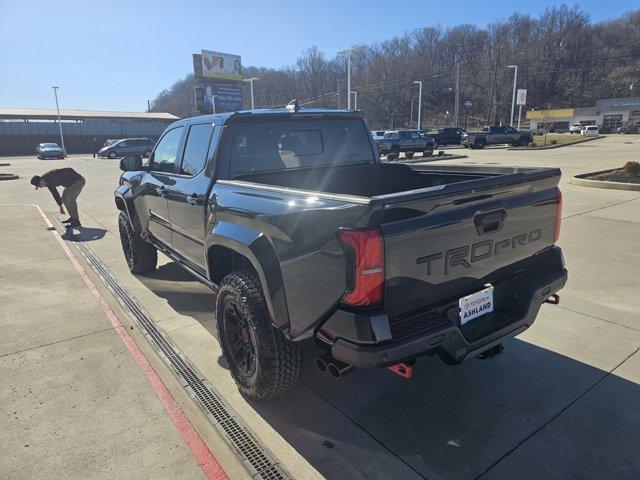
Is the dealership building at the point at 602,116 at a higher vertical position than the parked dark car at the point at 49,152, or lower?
higher

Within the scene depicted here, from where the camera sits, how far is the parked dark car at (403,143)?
95.9 ft

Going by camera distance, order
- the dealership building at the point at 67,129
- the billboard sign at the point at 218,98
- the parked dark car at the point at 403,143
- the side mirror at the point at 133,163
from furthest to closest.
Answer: the dealership building at the point at 67,129, the billboard sign at the point at 218,98, the parked dark car at the point at 403,143, the side mirror at the point at 133,163

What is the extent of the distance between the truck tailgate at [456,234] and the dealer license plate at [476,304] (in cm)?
4

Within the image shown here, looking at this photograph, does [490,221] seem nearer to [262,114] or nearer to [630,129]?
[262,114]

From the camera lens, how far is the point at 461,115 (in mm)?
104062

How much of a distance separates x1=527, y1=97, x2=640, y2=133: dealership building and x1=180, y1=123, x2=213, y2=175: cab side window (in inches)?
2984

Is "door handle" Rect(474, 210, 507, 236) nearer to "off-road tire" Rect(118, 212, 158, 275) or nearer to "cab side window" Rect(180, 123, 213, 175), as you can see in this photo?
"cab side window" Rect(180, 123, 213, 175)

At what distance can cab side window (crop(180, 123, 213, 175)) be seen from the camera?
3711 mm

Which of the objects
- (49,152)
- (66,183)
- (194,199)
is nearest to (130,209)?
(194,199)

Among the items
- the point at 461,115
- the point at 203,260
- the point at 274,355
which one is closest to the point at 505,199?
the point at 274,355

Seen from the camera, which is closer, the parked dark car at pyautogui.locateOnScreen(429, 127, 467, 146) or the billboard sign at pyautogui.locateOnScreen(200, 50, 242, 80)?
the parked dark car at pyautogui.locateOnScreen(429, 127, 467, 146)

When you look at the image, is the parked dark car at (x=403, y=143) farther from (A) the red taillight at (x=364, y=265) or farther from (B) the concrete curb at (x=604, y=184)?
(A) the red taillight at (x=364, y=265)

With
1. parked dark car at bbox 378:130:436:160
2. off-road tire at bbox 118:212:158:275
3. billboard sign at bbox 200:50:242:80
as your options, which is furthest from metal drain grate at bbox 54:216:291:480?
billboard sign at bbox 200:50:242:80

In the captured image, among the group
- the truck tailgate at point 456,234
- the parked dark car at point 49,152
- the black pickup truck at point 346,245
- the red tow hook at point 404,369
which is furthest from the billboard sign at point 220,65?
the red tow hook at point 404,369
